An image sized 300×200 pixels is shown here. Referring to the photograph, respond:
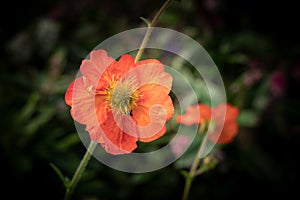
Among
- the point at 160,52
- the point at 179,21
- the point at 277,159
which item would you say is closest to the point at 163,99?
the point at 160,52

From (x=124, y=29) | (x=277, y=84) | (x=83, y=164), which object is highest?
(x=83, y=164)

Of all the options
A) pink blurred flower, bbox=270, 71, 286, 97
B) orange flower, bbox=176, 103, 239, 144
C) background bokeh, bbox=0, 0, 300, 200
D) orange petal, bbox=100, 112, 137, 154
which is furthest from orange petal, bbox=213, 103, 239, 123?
pink blurred flower, bbox=270, 71, 286, 97

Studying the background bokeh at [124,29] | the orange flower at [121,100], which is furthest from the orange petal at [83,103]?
the background bokeh at [124,29]

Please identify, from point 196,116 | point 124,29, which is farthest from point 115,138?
point 124,29

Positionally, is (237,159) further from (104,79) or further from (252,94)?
(104,79)

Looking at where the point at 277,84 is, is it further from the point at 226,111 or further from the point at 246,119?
the point at 226,111

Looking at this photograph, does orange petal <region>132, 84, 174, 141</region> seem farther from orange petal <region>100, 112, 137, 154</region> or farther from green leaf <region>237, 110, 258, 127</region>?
green leaf <region>237, 110, 258, 127</region>

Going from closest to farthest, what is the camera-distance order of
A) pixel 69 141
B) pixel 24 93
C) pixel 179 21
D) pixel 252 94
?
pixel 69 141 < pixel 24 93 < pixel 252 94 < pixel 179 21
